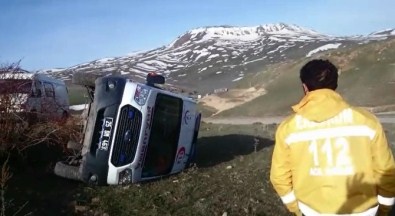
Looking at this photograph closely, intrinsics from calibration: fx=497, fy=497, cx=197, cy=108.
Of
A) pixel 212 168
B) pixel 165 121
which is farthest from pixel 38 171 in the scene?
pixel 212 168

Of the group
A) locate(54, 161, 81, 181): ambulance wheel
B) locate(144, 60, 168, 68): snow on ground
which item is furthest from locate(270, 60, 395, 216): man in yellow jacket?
locate(144, 60, 168, 68): snow on ground

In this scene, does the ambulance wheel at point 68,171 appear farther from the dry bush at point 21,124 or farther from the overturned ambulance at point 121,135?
the dry bush at point 21,124

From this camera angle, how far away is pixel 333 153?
9.89ft

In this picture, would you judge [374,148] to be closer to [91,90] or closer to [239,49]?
[91,90]

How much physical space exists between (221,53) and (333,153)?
97212 millimetres

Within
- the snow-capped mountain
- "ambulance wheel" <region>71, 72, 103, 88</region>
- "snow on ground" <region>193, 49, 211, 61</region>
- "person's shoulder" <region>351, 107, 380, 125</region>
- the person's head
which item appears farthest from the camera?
"snow on ground" <region>193, 49, 211, 61</region>

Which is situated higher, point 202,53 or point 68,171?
point 68,171

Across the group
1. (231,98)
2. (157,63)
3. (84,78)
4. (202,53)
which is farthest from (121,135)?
(202,53)

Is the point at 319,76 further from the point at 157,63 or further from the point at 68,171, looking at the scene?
the point at 157,63

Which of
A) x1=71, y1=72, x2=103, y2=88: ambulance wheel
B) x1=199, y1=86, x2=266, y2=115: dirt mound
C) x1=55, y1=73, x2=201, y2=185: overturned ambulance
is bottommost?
x1=199, y1=86, x2=266, y2=115: dirt mound

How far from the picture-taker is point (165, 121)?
8328mm

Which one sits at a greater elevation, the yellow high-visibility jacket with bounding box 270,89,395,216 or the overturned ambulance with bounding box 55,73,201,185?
the yellow high-visibility jacket with bounding box 270,89,395,216

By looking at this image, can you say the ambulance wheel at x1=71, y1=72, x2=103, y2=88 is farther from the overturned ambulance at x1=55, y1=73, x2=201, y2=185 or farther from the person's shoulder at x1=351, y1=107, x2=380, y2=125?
the person's shoulder at x1=351, y1=107, x2=380, y2=125

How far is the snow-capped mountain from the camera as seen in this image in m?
77.9
